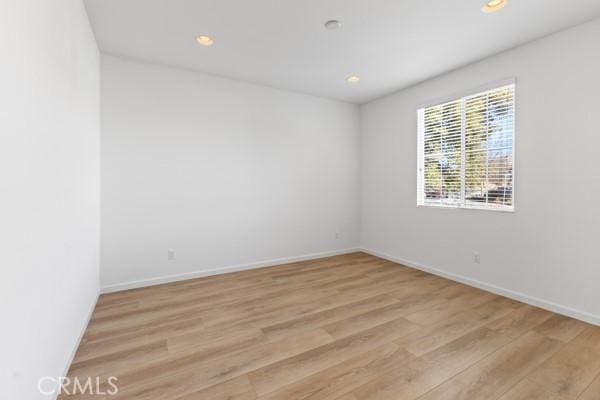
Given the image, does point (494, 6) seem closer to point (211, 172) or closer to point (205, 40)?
point (205, 40)

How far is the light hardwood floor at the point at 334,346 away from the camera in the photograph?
156cm

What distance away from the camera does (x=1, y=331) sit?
930mm

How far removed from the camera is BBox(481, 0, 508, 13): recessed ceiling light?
2.08 metres

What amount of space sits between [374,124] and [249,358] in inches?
158

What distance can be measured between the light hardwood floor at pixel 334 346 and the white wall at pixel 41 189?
0.48 metres

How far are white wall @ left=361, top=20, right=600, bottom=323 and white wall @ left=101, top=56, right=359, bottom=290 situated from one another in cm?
176

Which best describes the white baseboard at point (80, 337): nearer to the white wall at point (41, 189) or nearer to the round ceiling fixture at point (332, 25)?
the white wall at point (41, 189)

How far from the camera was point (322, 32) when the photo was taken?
2.53 meters

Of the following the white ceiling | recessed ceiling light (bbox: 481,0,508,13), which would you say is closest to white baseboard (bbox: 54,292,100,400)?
the white ceiling

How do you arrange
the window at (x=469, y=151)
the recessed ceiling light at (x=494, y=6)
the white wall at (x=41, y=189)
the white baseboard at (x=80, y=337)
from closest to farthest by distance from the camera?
the white wall at (x=41, y=189) < the white baseboard at (x=80, y=337) < the recessed ceiling light at (x=494, y=6) < the window at (x=469, y=151)

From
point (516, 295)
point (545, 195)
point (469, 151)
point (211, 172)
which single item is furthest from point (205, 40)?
point (516, 295)

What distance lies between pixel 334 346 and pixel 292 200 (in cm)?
252

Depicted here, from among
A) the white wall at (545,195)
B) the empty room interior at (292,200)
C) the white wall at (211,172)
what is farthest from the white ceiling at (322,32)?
the white wall at (211,172)

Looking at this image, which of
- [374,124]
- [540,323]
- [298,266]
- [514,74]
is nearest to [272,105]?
[374,124]
